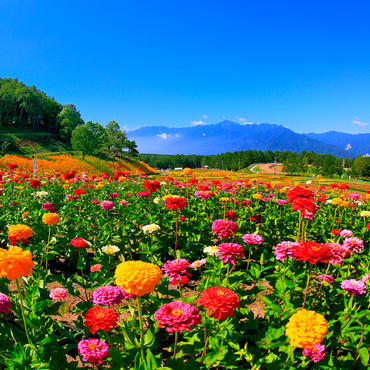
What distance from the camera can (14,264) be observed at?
1730mm

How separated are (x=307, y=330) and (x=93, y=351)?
1.58 metres

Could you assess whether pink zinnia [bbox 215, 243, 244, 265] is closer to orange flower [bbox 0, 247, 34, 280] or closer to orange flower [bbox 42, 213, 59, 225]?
orange flower [bbox 0, 247, 34, 280]

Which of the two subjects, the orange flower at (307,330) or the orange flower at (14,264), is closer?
the orange flower at (307,330)

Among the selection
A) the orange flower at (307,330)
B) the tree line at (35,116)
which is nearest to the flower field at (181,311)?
the orange flower at (307,330)

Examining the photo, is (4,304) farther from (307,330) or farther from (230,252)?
(307,330)

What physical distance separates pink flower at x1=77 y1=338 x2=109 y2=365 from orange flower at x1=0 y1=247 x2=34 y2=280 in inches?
28.2

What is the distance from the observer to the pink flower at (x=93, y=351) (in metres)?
1.77

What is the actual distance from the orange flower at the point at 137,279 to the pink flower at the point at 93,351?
1.77ft

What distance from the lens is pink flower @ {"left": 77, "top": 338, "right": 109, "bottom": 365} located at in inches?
69.7

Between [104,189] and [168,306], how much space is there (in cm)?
824

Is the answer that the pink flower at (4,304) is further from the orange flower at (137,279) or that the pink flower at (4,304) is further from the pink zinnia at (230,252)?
the pink zinnia at (230,252)

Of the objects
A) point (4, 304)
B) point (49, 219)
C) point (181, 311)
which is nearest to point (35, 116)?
point (49, 219)

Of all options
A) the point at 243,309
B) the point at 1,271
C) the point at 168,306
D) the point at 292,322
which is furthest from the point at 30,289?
the point at 292,322

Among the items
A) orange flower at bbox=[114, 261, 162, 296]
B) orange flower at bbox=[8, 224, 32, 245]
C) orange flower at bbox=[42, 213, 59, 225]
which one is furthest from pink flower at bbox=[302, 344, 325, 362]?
orange flower at bbox=[42, 213, 59, 225]
